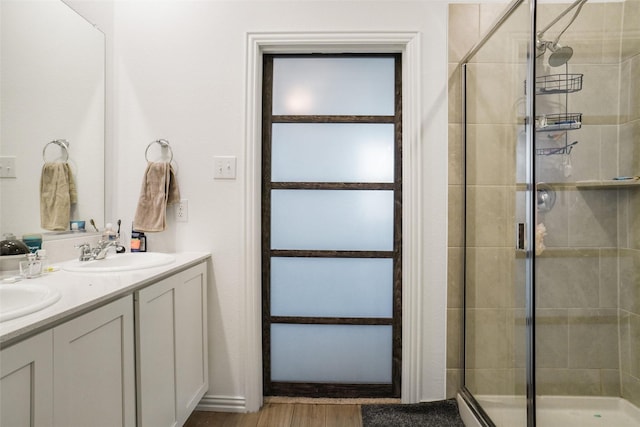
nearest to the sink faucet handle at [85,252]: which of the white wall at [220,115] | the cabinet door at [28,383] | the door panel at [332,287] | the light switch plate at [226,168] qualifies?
the white wall at [220,115]

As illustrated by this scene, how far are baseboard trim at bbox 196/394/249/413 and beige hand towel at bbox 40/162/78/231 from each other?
1.11 m

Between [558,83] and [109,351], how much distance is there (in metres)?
1.79

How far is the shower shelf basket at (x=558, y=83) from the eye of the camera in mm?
1220

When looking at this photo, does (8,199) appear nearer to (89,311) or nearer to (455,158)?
(89,311)

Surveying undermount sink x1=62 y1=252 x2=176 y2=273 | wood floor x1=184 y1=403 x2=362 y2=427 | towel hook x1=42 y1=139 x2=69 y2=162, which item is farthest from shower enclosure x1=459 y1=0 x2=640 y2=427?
towel hook x1=42 y1=139 x2=69 y2=162

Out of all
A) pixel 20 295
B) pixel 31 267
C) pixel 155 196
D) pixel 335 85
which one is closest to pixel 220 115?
pixel 155 196

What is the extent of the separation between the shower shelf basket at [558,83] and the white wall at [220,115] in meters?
0.56

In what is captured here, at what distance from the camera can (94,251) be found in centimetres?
153

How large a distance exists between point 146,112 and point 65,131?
41cm

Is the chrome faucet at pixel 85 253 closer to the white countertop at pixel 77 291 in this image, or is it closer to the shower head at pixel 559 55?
the white countertop at pixel 77 291

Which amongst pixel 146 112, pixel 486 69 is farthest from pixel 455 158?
pixel 146 112

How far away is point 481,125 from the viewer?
1.56 metres

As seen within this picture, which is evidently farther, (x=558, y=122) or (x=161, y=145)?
(x=161, y=145)

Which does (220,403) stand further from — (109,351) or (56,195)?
(56,195)
